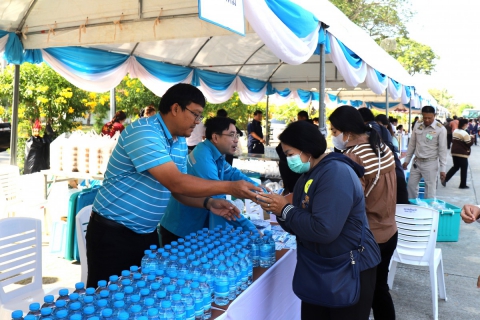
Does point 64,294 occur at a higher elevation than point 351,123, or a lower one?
lower

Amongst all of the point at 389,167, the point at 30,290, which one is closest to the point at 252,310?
the point at 389,167

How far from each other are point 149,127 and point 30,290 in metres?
1.63

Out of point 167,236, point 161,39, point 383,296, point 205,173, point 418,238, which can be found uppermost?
point 161,39

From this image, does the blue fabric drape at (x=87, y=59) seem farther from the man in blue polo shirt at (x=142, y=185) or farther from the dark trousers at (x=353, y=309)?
the dark trousers at (x=353, y=309)

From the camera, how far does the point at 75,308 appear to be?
1385 millimetres

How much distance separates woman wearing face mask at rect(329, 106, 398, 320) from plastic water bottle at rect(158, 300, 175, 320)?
179 centimetres

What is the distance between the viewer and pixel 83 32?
14.5 feet

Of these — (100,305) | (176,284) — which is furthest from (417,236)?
(100,305)

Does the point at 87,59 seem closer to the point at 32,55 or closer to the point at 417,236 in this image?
the point at 32,55

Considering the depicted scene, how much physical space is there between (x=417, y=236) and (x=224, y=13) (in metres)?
2.81

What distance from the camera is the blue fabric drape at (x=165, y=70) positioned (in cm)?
735

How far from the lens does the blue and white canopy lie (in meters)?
3.41

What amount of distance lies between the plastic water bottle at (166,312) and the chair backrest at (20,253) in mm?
1713

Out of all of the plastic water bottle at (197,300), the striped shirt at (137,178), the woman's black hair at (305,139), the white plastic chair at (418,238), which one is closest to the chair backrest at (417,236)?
the white plastic chair at (418,238)
